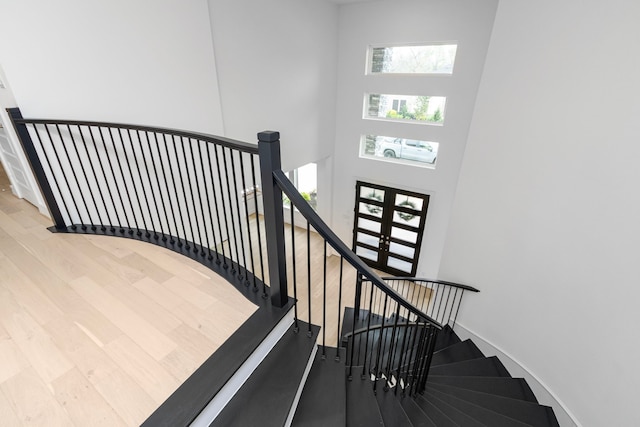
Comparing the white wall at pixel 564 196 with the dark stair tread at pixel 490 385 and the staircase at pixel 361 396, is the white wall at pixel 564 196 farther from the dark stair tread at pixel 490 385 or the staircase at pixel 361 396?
the staircase at pixel 361 396

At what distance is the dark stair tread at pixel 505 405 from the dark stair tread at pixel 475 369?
1.64 ft

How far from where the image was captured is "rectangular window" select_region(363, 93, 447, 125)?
548 centimetres

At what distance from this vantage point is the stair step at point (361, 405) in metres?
1.87

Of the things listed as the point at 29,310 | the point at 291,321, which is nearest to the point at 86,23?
the point at 29,310

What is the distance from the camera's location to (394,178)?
20.5 feet

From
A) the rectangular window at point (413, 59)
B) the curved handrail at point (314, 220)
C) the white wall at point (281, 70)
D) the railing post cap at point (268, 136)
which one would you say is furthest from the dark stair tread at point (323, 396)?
the rectangular window at point (413, 59)

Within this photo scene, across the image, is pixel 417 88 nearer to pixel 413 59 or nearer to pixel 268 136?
pixel 413 59

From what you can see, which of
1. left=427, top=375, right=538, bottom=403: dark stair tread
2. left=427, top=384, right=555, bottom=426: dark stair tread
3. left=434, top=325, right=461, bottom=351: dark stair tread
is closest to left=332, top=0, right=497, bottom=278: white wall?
left=434, top=325, right=461, bottom=351: dark stair tread

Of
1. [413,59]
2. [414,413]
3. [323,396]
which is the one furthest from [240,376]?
[413,59]

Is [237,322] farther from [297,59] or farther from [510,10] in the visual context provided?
[297,59]

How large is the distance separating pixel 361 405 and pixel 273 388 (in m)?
0.82

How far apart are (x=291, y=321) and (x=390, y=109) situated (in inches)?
207

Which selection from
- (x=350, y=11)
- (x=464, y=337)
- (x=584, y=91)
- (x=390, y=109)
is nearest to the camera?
(x=584, y=91)

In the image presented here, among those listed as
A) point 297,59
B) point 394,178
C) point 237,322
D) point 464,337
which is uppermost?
point 297,59
